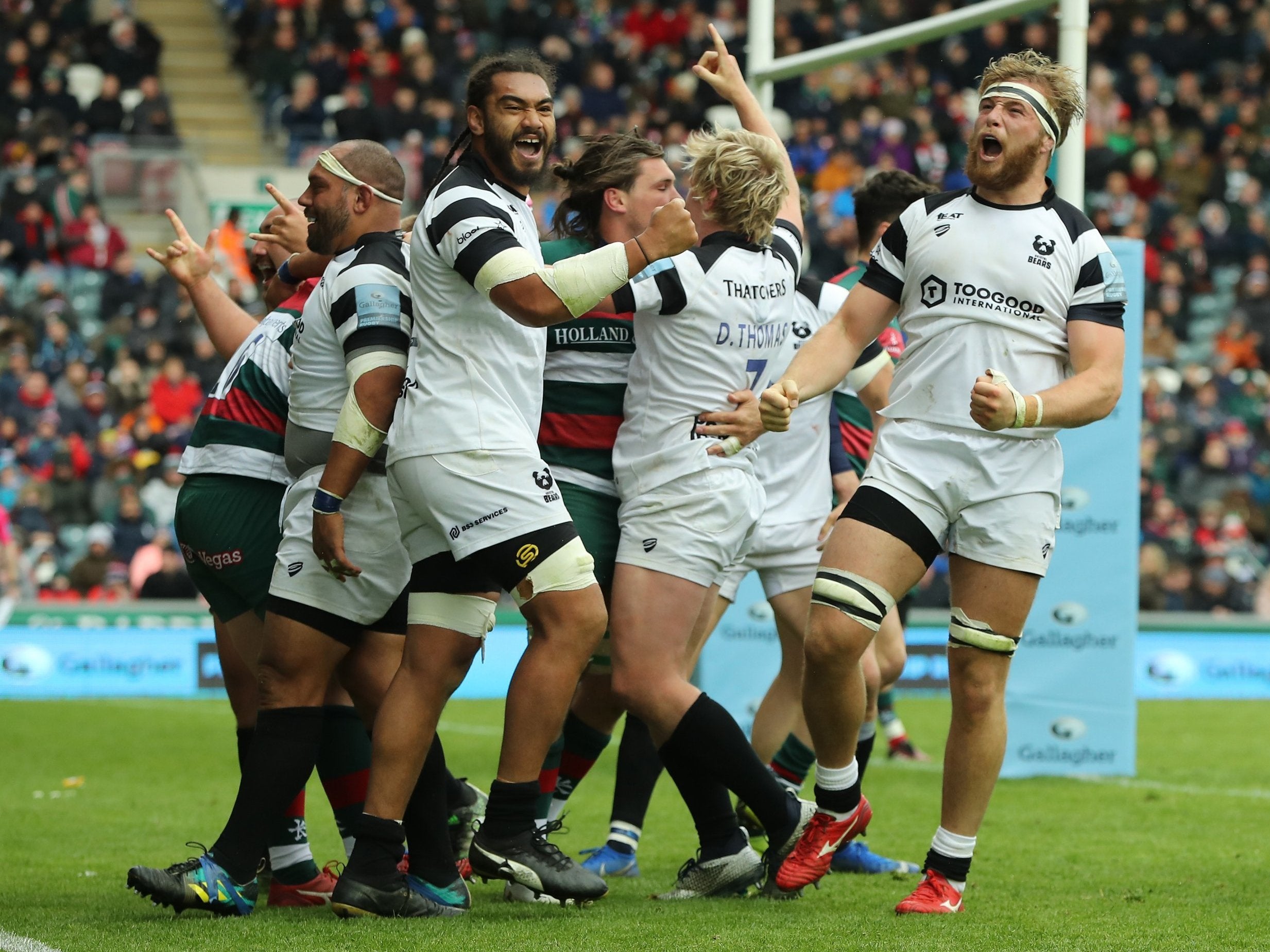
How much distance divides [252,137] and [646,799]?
18121 millimetres

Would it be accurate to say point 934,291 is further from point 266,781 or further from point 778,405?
point 266,781

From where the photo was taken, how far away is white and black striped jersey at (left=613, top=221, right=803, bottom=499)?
5.14 meters

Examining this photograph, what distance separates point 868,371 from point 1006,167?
157 centimetres

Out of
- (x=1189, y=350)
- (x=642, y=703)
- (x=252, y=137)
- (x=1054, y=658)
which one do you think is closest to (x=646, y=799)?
(x=642, y=703)

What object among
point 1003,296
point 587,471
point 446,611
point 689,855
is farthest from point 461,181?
point 689,855

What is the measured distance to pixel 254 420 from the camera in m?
5.28

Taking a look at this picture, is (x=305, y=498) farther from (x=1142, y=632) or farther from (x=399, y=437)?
(x=1142, y=632)

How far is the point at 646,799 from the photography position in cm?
595

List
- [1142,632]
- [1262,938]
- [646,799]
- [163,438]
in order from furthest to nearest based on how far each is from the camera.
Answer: [163,438], [1142,632], [646,799], [1262,938]

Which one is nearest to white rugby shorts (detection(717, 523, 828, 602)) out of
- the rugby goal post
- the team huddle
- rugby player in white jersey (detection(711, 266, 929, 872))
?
rugby player in white jersey (detection(711, 266, 929, 872))

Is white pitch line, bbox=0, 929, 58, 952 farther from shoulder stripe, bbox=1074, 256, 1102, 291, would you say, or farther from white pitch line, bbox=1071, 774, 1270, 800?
white pitch line, bbox=1071, 774, 1270, 800

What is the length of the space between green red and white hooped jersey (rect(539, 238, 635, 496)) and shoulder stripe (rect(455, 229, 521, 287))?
0.79 meters

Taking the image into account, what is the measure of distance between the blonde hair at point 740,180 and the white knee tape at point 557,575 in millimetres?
1217

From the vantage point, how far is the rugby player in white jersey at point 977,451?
196 inches
